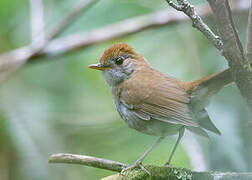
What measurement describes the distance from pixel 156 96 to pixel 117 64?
29.1 inches

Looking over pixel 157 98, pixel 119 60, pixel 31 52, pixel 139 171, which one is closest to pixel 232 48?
pixel 139 171

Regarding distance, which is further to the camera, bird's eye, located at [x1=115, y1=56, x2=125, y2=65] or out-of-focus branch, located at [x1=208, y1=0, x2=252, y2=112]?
bird's eye, located at [x1=115, y1=56, x2=125, y2=65]

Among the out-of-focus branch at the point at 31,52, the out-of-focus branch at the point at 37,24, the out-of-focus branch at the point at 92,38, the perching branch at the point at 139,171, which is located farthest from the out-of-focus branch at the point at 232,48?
the out-of-focus branch at the point at 37,24

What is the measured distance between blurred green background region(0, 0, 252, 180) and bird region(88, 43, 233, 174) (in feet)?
2.25

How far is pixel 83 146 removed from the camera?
18.5ft

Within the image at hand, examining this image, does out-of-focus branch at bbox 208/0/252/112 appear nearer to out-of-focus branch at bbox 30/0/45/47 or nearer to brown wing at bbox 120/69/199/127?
brown wing at bbox 120/69/199/127

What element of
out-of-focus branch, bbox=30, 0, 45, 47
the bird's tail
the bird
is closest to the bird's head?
the bird

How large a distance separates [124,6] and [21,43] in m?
A: 1.97

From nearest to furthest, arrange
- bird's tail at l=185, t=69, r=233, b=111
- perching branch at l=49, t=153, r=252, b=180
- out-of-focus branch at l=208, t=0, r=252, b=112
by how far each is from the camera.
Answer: out-of-focus branch at l=208, t=0, r=252, b=112
perching branch at l=49, t=153, r=252, b=180
bird's tail at l=185, t=69, r=233, b=111

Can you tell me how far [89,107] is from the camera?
20.5 ft

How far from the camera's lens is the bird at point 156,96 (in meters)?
3.39

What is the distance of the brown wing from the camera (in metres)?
3.51

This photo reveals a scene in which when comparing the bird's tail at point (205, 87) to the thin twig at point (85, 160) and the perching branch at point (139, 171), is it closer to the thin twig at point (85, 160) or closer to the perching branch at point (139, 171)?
the perching branch at point (139, 171)

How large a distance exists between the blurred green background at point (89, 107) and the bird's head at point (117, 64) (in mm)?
1104
